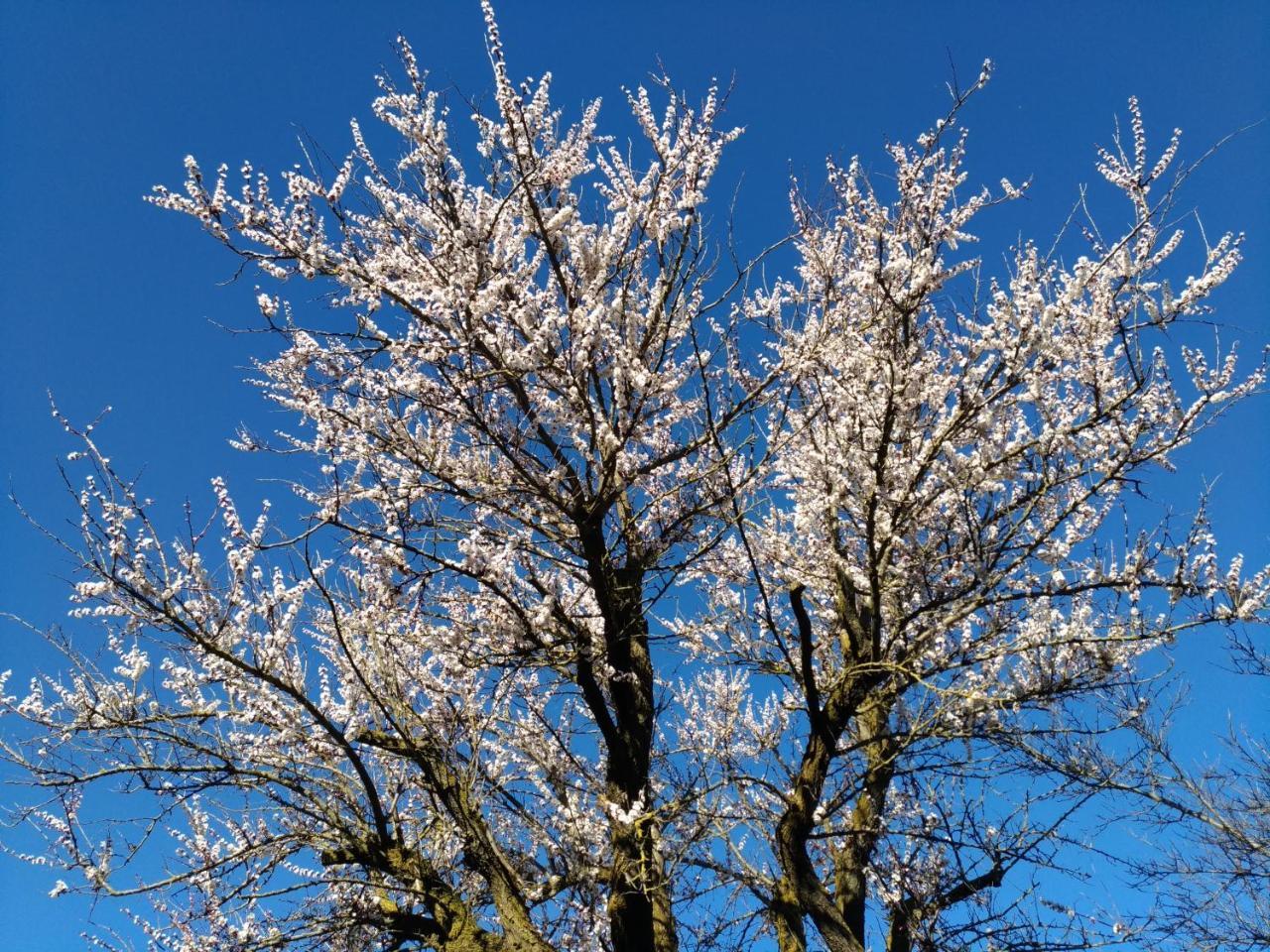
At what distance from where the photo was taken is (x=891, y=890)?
5.97m

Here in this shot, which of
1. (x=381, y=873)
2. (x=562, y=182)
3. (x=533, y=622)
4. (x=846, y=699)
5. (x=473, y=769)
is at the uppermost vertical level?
(x=562, y=182)

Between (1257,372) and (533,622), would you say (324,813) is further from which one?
(1257,372)

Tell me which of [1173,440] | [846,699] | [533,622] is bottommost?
[846,699]

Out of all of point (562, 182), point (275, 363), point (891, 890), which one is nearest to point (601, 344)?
point (562, 182)

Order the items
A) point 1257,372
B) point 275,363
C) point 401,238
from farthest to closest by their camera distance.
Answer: point 401,238 → point 275,363 → point 1257,372

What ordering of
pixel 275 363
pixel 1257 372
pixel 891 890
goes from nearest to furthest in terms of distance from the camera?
pixel 1257 372
pixel 275 363
pixel 891 890

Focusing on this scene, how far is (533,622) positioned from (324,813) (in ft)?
5.18

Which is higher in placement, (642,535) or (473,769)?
(642,535)

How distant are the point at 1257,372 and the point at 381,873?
566 centimetres

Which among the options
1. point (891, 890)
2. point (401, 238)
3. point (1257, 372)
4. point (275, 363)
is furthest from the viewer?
point (891, 890)

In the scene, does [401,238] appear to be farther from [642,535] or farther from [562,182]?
[642,535]

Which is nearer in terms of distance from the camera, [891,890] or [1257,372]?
[1257,372]

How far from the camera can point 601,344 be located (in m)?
4.79

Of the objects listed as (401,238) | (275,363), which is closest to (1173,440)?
(401,238)
